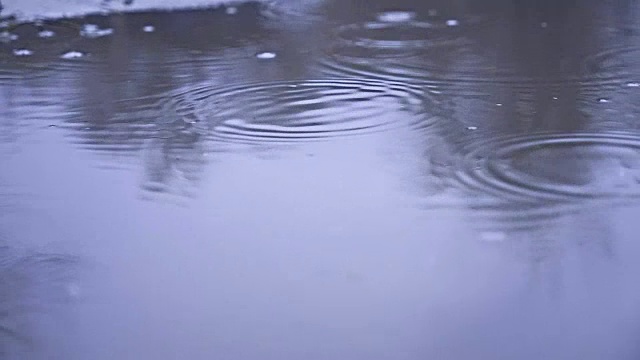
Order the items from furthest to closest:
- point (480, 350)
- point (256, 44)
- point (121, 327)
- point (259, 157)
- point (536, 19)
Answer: point (536, 19), point (256, 44), point (259, 157), point (121, 327), point (480, 350)

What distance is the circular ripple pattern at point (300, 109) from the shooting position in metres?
6.43

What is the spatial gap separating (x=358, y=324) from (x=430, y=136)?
238 centimetres

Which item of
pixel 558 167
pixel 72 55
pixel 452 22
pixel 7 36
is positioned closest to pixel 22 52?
pixel 72 55

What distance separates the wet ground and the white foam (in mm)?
1766

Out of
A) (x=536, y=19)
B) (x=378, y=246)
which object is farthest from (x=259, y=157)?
(x=536, y=19)

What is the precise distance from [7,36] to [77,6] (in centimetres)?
144

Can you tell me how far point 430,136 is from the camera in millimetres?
6203

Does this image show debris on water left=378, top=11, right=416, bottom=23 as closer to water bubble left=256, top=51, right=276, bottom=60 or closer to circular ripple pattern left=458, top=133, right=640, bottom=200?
water bubble left=256, top=51, right=276, bottom=60

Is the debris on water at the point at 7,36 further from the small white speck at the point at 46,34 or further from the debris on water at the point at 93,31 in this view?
the debris on water at the point at 93,31

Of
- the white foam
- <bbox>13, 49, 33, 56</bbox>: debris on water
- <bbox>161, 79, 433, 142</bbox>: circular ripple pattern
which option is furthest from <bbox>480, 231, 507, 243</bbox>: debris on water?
the white foam

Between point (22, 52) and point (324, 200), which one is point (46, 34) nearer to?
point (22, 52)

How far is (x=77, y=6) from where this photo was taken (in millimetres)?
11047

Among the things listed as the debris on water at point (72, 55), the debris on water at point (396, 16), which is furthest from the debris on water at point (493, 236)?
the debris on water at point (396, 16)

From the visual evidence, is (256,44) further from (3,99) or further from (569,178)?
(569,178)
